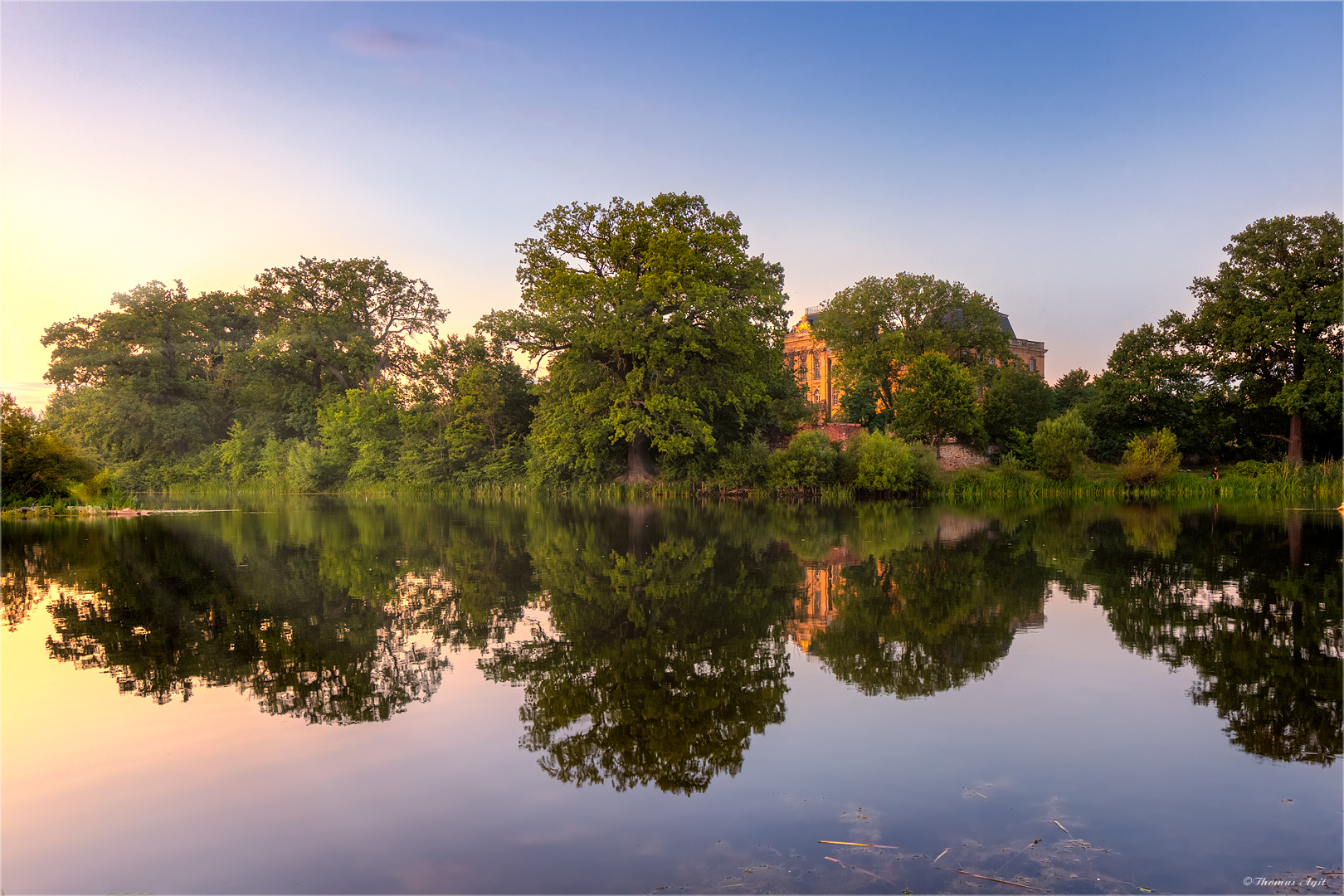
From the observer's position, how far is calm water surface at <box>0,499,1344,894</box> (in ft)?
13.8

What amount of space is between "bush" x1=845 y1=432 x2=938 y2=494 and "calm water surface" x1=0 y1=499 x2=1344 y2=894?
20727mm

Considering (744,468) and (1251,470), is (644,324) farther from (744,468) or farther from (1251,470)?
(1251,470)

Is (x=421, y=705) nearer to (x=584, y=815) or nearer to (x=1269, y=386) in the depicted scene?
(x=584, y=815)

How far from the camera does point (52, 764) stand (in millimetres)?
5523

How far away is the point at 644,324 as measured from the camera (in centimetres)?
3469

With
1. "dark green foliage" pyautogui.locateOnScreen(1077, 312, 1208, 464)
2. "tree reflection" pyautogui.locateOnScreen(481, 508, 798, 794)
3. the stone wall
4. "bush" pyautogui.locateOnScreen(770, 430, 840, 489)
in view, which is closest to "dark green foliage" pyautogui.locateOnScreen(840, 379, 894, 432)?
the stone wall

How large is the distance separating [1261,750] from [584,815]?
15.1 feet

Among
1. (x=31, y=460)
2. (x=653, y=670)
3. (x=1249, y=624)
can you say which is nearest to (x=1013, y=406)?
(x=1249, y=624)

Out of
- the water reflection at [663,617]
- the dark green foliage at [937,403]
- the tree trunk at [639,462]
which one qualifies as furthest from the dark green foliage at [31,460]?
the dark green foliage at [937,403]

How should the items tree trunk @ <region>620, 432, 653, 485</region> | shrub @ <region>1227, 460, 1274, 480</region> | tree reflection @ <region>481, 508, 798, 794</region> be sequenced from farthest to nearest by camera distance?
tree trunk @ <region>620, 432, 653, 485</region>, shrub @ <region>1227, 460, 1274, 480</region>, tree reflection @ <region>481, 508, 798, 794</region>

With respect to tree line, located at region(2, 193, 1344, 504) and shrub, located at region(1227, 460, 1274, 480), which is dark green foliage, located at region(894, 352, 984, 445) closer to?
tree line, located at region(2, 193, 1344, 504)

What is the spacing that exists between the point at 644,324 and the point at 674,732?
29.8 m

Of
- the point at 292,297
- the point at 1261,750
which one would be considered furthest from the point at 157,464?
the point at 1261,750

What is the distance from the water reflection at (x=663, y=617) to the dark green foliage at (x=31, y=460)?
9331 mm
